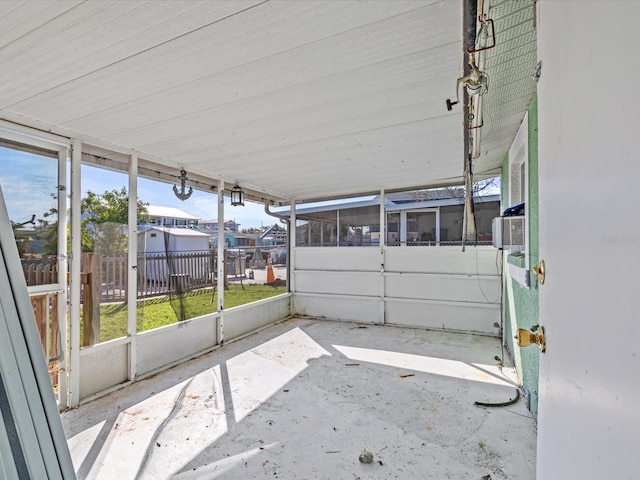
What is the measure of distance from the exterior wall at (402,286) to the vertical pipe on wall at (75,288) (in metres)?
3.82

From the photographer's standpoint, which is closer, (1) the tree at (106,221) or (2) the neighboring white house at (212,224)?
(1) the tree at (106,221)

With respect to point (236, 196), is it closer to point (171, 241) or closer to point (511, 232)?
point (171, 241)

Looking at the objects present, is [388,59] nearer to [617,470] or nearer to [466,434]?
[617,470]

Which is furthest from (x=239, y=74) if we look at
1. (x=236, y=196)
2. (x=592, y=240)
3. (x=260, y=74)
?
(x=236, y=196)

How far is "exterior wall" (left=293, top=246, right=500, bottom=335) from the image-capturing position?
477 cm

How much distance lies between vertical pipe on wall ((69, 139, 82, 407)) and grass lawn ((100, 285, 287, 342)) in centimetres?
27

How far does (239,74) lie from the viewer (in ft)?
5.88

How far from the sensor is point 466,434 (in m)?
2.28

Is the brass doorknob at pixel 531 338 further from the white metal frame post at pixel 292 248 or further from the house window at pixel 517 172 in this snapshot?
the white metal frame post at pixel 292 248

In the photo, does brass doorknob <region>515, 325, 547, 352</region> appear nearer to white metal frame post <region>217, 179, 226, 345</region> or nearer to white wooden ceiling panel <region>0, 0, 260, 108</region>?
white wooden ceiling panel <region>0, 0, 260, 108</region>

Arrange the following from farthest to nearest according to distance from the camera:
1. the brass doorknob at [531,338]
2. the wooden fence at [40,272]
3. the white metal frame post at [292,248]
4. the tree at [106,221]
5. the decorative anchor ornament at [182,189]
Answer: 1. the white metal frame post at [292,248]
2. the decorative anchor ornament at [182,189]
3. the tree at [106,221]
4. the wooden fence at [40,272]
5. the brass doorknob at [531,338]

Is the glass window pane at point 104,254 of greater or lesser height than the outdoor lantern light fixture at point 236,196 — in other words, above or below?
below

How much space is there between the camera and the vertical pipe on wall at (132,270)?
3.18 metres

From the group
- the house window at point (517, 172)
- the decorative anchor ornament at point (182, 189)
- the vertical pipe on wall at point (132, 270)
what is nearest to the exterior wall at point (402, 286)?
the house window at point (517, 172)
